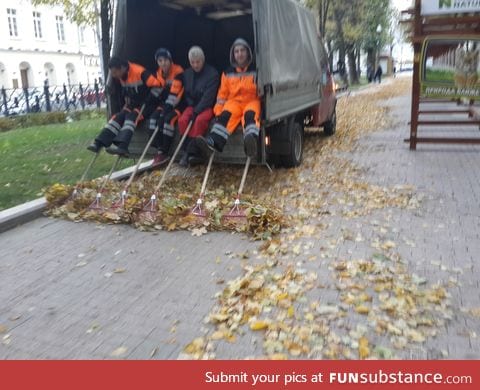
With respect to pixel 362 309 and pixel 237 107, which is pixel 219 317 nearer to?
pixel 362 309

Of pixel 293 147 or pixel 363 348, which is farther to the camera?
pixel 293 147

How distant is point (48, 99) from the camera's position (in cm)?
2094

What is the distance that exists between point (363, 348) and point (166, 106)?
187 inches

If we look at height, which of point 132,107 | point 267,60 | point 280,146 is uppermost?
point 267,60

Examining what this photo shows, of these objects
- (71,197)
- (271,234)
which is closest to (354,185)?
(271,234)

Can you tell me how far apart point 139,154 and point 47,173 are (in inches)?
73.0

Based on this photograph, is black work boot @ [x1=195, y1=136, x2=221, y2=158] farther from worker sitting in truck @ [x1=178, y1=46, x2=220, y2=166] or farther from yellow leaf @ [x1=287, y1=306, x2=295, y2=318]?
yellow leaf @ [x1=287, y1=306, x2=295, y2=318]

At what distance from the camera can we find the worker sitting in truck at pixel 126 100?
6.91 m

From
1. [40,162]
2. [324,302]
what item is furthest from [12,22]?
[324,302]

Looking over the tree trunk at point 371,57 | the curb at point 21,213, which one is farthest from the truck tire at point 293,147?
the tree trunk at point 371,57

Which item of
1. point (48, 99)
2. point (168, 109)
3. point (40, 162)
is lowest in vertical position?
point (40, 162)

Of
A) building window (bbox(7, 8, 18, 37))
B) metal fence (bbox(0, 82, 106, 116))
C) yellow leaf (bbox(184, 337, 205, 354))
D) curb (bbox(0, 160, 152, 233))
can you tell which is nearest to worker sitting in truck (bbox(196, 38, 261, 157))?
curb (bbox(0, 160, 152, 233))

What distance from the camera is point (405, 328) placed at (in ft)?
11.3

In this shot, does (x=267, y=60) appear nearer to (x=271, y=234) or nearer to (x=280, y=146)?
(x=280, y=146)
